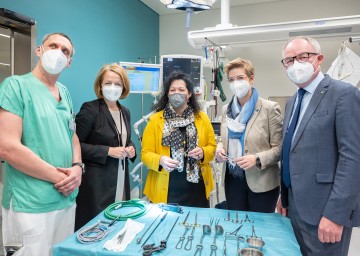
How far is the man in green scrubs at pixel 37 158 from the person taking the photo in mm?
1432

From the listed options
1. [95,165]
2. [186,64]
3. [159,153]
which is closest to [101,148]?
[95,165]

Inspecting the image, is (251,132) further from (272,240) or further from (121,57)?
(121,57)

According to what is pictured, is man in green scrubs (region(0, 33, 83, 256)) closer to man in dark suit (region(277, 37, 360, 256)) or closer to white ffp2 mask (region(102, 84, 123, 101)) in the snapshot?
white ffp2 mask (region(102, 84, 123, 101))

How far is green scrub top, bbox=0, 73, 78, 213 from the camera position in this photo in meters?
1.45

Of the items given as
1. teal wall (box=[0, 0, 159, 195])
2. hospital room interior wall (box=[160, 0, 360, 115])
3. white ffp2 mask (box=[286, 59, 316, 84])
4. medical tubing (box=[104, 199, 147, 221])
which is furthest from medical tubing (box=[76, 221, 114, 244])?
hospital room interior wall (box=[160, 0, 360, 115])

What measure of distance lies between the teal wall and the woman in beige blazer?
190 cm

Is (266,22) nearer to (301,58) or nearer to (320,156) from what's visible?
(301,58)

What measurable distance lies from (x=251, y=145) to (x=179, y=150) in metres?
0.52

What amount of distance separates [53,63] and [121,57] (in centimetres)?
255

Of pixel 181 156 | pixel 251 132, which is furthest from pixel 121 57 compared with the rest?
pixel 251 132

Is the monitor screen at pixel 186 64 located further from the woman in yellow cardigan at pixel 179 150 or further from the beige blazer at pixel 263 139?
the beige blazer at pixel 263 139

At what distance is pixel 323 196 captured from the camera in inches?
56.1

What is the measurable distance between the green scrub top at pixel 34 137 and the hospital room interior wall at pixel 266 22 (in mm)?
3094

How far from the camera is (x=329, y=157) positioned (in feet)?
4.61
